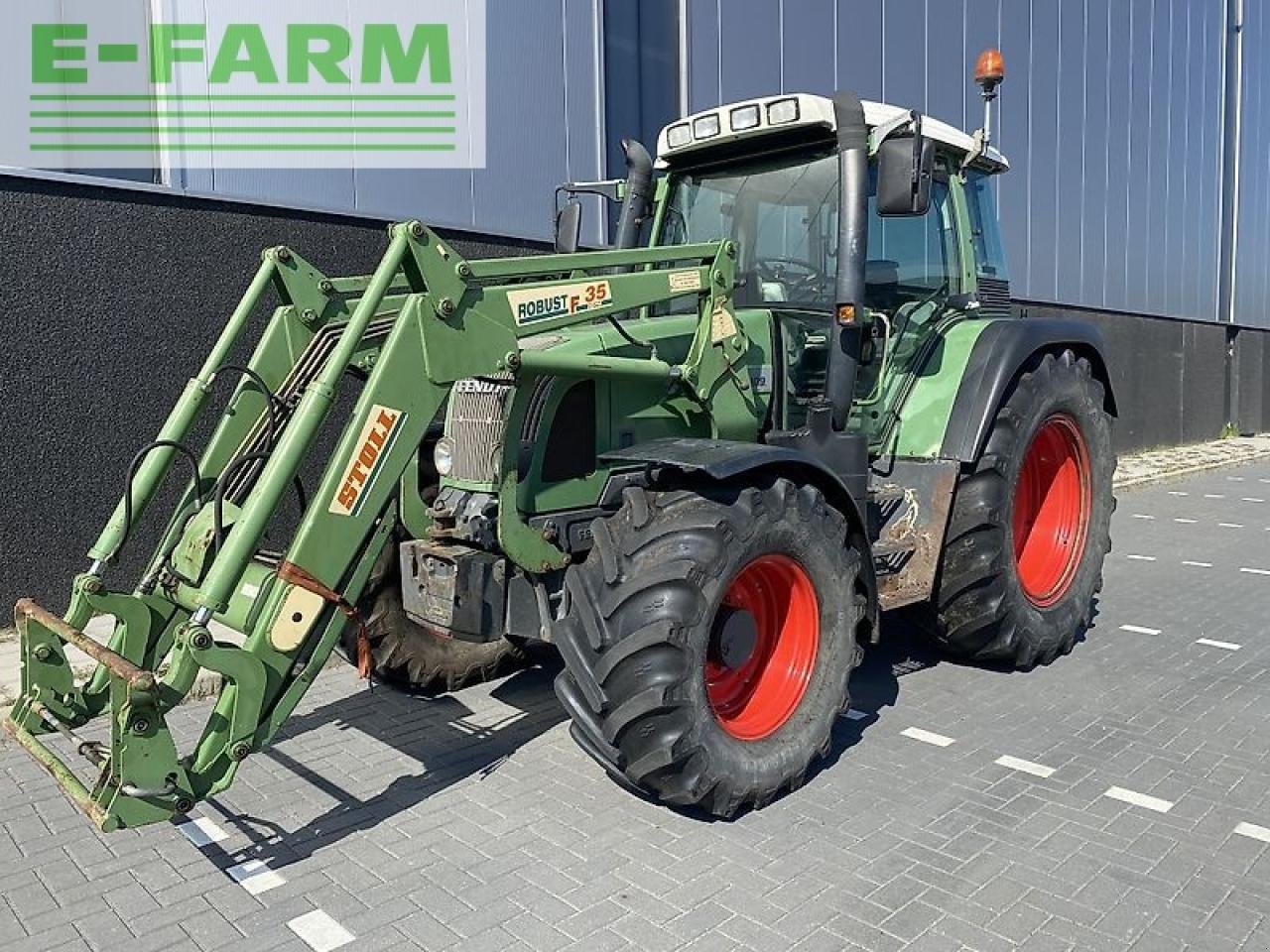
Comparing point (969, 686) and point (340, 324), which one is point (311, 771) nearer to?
point (340, 324)

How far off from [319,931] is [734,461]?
1894mm

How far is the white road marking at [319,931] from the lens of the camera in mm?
2840

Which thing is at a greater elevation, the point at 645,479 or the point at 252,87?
the point at 252,87

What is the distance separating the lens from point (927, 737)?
4.29 metres

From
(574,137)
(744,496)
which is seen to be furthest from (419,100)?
(744,496)

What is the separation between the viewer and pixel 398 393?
10.7ft

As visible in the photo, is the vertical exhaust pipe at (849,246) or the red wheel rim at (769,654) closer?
the red wheel rim at (769,654)

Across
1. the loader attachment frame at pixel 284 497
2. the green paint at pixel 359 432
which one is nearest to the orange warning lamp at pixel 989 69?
the green paint at pixel 359 432

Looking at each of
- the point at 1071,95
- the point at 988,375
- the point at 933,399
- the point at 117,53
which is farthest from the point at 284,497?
the point at 1071,95

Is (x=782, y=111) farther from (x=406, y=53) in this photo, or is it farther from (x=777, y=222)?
(x=406, y=53)

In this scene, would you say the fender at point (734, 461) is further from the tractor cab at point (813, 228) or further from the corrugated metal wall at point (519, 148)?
the corrugated metal wall at point (519, 148)

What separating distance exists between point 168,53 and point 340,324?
3409mm

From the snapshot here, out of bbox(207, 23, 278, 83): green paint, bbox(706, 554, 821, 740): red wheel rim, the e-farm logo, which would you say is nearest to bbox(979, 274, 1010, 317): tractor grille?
bbox(706, 554, 821, 740): red wheel rim

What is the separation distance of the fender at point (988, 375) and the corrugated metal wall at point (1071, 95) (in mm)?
4567
